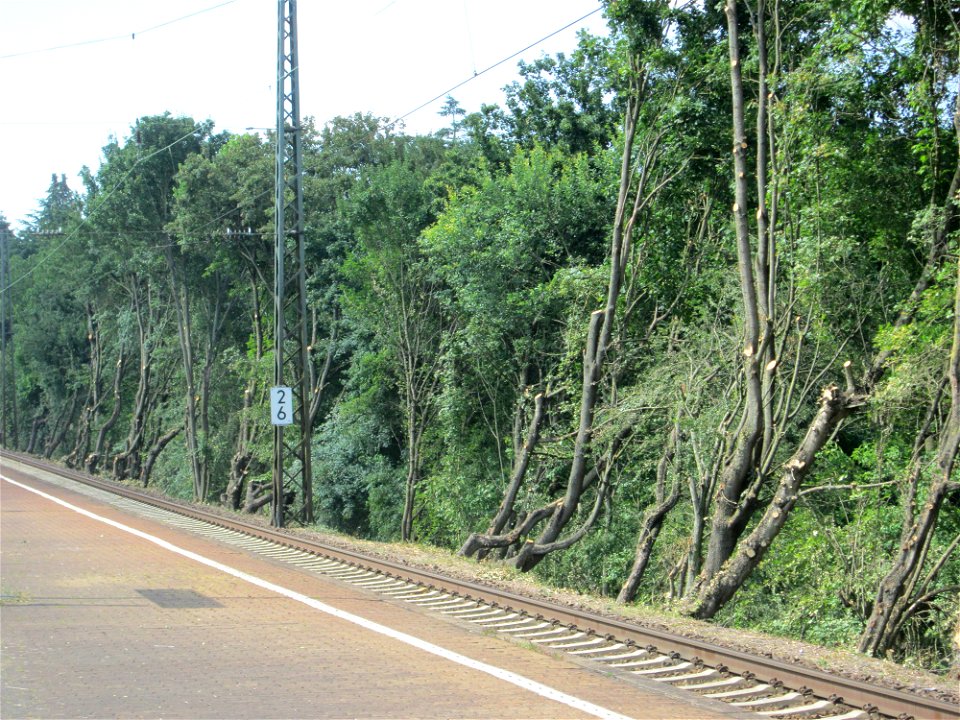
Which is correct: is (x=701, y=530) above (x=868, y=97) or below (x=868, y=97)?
below

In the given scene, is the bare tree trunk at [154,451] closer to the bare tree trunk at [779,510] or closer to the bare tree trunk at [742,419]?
the bare tree trunk at [742,419]

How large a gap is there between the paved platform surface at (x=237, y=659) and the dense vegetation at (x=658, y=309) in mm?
5589

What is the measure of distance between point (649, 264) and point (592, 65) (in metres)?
8.41

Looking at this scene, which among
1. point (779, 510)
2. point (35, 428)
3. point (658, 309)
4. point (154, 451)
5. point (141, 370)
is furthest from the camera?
point (35, 428)

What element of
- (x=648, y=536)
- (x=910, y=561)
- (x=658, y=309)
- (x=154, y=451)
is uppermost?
(x=658, y=309)

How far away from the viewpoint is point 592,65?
26.2m

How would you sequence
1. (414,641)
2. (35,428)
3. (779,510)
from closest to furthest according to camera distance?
1. (414,641)
2. (779,510)
3. (35,428)

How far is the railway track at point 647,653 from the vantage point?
23.8 ft

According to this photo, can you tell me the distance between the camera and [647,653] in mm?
9156

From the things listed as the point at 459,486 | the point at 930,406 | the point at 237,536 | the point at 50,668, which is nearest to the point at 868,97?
the point at 930,406

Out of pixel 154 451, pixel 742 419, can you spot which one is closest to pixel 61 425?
pixel 154 451

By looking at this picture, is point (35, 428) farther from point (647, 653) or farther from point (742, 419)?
point (647, 653)

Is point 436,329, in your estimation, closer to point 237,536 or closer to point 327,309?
point 327,309

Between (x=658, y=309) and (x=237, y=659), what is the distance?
1368 centimetres
